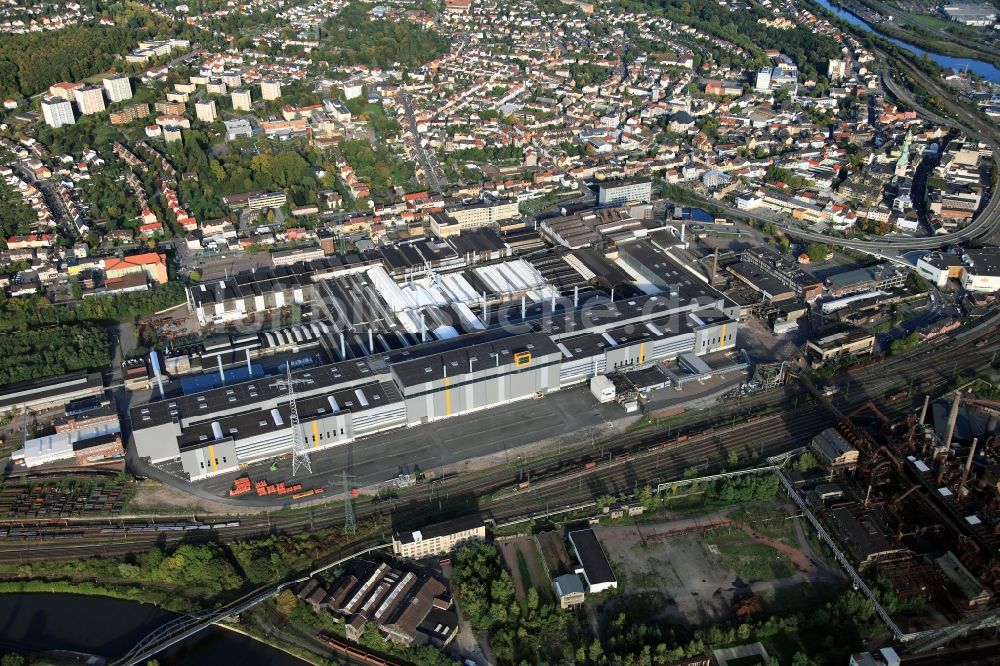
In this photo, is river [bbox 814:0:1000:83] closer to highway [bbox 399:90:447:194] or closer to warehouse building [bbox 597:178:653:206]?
warehouse building [bbox 597:178:653:206]

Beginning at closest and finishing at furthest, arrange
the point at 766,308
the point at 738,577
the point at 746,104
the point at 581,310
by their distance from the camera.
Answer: the point at 738,577
the point at 581,310
the point at 766,308
the point at 746,104

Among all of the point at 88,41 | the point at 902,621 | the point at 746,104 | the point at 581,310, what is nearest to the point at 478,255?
the point at 581,310

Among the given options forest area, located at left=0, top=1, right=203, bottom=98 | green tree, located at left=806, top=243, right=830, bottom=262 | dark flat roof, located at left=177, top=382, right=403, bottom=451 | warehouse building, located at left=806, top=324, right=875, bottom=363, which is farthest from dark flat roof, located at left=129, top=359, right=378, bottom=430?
forest area, located at left=0, top=1, right=203, bottom=98

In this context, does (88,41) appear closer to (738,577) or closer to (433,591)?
(433,591)

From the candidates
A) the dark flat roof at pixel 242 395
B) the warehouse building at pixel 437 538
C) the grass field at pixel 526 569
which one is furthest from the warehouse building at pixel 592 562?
the dark flat roof at pixel 242 395

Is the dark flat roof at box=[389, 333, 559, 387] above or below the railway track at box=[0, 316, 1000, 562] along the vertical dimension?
above

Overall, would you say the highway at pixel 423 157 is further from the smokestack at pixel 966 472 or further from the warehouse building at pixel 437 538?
the smokestack at pixel 966 472
